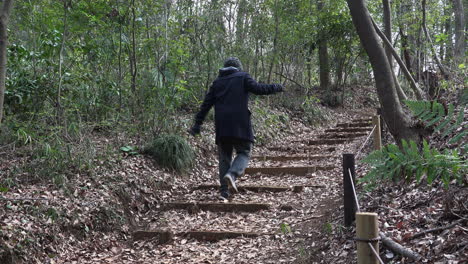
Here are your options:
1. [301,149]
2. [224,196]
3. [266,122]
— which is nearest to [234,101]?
[224,196]

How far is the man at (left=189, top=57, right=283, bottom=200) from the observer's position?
18.1ft

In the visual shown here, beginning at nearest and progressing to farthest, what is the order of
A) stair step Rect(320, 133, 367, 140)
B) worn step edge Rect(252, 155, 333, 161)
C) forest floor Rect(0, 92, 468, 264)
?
forest floor Rect(0, 92, 468, 264)
worn step edge Rect(252, 155, 333, 161)
stair step Rect(320, 133, 367, 140)

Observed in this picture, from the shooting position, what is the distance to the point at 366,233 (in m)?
2.09

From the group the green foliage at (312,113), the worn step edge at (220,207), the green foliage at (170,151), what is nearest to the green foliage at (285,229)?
the worn step edge at (220,207)

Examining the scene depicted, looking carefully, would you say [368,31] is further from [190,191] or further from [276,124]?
[276,124]

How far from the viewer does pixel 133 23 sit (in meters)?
6.79

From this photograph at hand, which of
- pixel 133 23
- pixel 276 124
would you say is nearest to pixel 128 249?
pixel 133 23

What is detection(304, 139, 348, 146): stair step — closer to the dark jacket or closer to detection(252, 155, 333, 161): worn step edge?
detection(252, 155, 333, 161): worn step edge

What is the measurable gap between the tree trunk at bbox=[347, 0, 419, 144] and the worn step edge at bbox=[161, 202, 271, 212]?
2.04 m

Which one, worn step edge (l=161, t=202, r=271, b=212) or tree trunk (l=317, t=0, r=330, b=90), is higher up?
tree trunk (l=317, t=0, r=330, b=90)

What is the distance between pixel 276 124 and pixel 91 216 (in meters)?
7.45

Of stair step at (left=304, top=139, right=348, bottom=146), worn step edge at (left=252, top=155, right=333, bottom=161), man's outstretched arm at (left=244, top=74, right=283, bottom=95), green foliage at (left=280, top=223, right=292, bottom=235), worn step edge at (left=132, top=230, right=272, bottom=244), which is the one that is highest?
man's outstretched arm at (left=244, top=74, right=283, bottom=95)

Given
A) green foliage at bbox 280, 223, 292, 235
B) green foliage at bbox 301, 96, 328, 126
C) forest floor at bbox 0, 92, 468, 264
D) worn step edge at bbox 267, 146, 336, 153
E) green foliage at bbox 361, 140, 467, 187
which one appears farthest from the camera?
green foliage at bbox 301, 96, 328, 126

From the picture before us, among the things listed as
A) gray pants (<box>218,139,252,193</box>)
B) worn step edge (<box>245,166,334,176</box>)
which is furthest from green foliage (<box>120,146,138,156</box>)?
worn step edge (<box>245,166,334,176</box>)
